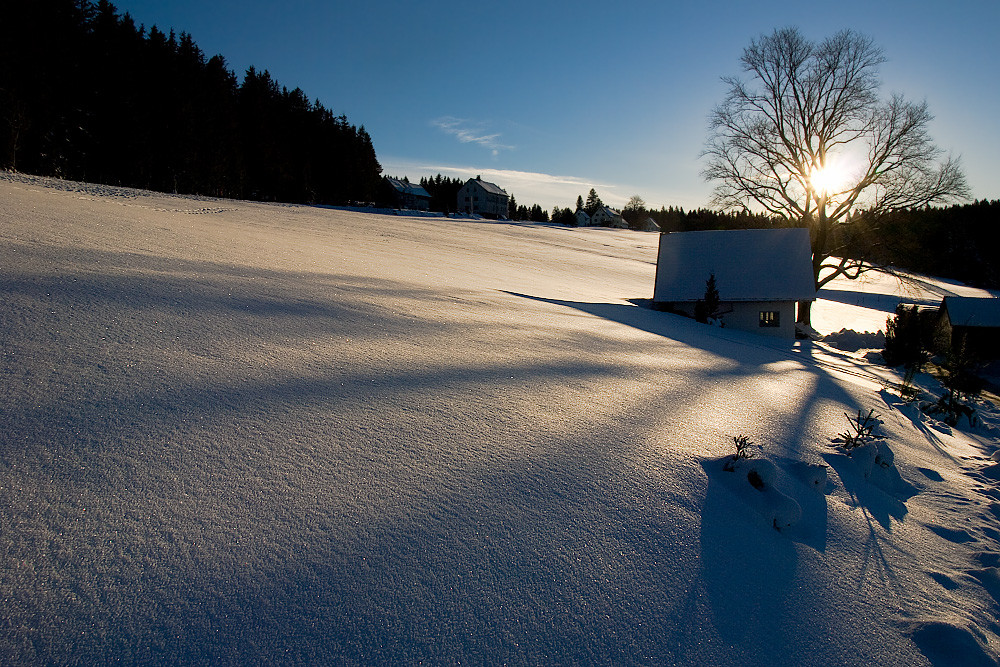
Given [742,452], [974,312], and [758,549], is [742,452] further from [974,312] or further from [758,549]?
[974,312]

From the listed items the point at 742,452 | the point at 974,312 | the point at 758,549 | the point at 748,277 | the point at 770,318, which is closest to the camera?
the point at 758,549

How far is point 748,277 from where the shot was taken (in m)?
17.3

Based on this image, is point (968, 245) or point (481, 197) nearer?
point (968, 245)

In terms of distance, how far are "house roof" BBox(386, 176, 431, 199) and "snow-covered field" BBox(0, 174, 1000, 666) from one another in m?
68.8

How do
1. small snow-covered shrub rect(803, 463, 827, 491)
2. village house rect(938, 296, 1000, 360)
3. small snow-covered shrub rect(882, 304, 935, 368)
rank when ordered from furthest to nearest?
village house rect(938, 296, 1000, 360)
small snow-covered shrub rect(882, 304, 935, 368)
small snow-covered shrub rect(803, 463, 827, 491)

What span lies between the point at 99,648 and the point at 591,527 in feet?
6.67

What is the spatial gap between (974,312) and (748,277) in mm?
10159

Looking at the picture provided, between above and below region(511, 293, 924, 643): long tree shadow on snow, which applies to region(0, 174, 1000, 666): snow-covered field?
above

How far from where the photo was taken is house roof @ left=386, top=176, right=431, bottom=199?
69762 mm

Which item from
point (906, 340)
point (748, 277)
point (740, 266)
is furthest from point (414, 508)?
point (740, 266)

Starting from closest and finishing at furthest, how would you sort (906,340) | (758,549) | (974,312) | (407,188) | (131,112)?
(758,549) < (906,340) < (974,312) < (131,112) < (407,188)

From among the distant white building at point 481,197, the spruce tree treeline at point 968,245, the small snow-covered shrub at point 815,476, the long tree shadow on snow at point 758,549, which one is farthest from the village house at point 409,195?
the long tree shadow on snow at point 758,549

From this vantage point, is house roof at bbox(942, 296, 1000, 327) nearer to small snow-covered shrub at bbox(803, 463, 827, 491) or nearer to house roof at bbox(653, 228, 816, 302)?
house roof at bbox(653, 228, 816, 302)

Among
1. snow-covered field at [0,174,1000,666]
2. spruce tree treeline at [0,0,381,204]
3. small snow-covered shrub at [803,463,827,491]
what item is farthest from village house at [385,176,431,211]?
small snow-covered shrub at [803,463,827,491]
